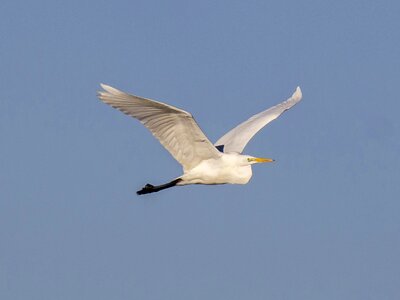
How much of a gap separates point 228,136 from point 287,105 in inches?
107

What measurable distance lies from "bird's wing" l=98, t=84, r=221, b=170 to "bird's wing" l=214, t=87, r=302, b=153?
7.88 ft

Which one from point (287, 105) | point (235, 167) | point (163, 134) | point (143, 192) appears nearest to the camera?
point (163, 134)

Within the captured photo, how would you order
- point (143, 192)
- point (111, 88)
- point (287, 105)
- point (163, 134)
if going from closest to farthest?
point (111, 88), point (163, 134), point (143, 192), point (287, 105)

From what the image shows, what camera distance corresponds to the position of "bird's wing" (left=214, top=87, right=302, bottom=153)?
23688 mm

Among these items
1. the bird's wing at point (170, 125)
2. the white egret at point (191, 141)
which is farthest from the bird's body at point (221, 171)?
the bird's wing at point (170, 125)

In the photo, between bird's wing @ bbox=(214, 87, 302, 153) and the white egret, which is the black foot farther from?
bird's wing @ bbox=(214, 87, 302, 153)

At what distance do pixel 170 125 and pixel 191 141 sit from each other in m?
0.89

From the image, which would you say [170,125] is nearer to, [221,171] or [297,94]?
[221,171]

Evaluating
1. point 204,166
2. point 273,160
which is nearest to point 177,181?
point 204,166

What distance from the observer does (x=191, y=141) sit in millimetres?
20484

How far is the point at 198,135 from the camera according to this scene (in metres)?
20.1

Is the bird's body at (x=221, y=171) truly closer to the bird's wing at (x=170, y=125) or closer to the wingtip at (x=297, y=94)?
the bird's wing at (x=170, y=125)

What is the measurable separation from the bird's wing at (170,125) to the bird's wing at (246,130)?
2403 millimetres

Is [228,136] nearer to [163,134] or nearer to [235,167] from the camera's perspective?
[235,167]
